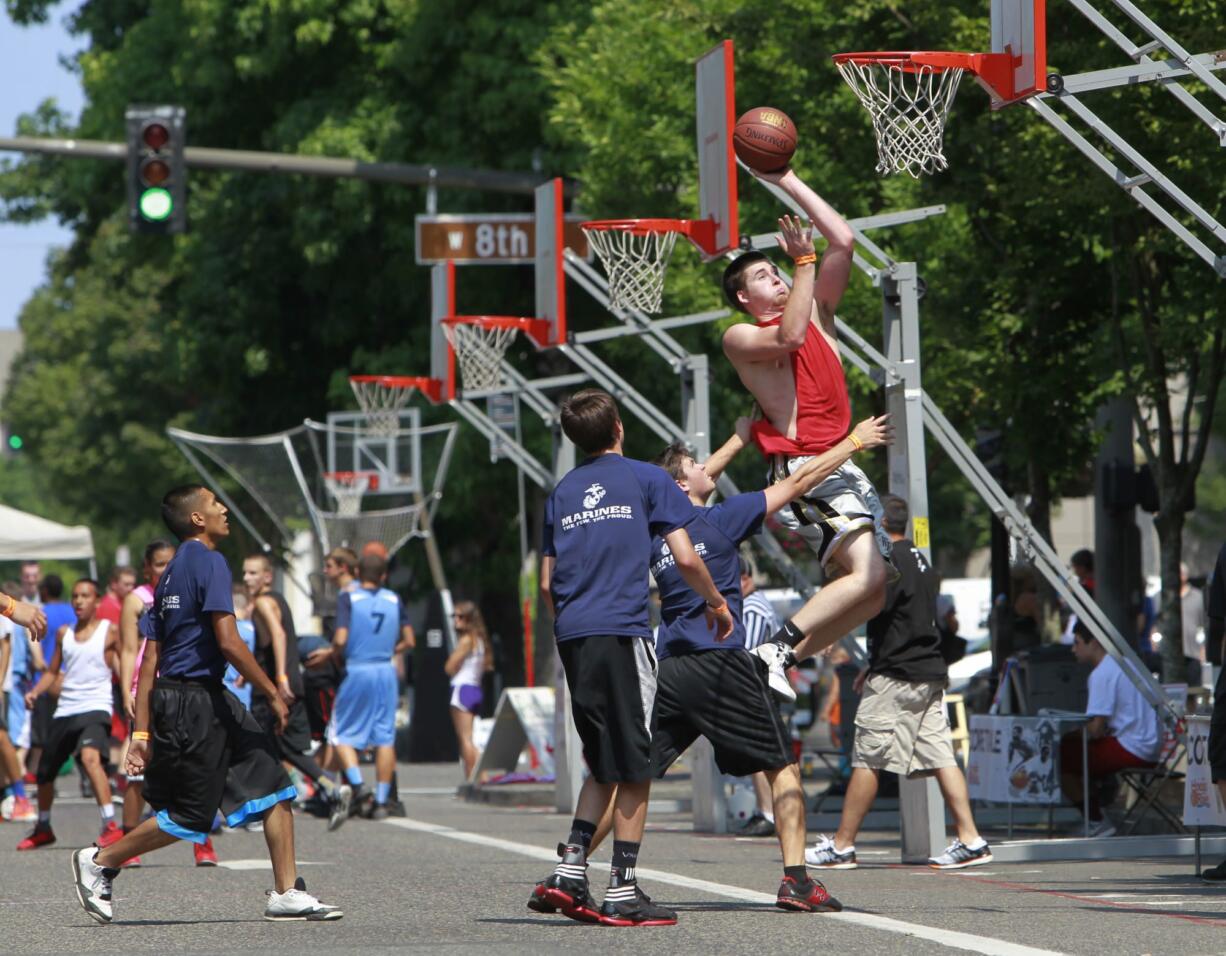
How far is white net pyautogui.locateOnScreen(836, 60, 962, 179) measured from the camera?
11914 mm

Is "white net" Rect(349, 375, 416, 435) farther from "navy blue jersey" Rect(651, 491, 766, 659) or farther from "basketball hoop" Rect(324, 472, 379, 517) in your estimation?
"navy blue jersey" Rect(651, 491, 766, 659)

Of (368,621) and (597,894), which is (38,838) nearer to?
(368,621)

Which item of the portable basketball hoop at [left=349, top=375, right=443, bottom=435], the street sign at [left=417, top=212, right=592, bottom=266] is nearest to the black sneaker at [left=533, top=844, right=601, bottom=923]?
the street sign at [left=417, top=212, right=592, bottom=266]

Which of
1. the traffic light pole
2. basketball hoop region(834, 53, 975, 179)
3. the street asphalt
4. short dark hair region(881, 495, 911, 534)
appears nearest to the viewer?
the street asphalt

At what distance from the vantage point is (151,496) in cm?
5541

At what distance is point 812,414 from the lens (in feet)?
32.5

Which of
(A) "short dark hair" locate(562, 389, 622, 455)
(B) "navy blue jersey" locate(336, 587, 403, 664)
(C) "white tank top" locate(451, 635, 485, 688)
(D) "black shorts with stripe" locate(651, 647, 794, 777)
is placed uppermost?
(A) "short dark hair" locate(562, 389, 622, 455)

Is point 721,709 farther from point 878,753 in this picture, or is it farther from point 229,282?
point 229,282

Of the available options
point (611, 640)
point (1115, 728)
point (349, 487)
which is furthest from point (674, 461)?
point (349, 487)

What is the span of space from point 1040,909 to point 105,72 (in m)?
27.8

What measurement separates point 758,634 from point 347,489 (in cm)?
1686

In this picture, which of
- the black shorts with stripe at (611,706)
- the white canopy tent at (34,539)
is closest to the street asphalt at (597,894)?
the black shorts with stripe at (611,706)

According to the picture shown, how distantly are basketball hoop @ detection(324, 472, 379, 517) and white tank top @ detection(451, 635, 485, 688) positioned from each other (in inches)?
338

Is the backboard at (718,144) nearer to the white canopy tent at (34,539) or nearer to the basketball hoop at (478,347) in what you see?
the basketball hoop at (478,347)
